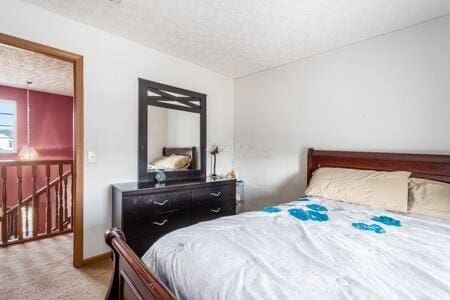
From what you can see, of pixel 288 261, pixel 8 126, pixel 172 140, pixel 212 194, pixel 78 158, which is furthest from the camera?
pixel 8 126

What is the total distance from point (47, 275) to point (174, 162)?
1.59 metres

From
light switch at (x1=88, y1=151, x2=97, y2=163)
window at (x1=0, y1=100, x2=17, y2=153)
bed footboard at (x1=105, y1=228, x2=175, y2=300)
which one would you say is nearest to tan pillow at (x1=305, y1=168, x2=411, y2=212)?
bed footboard at (x1=105, y1=228, x2=175, y2=300)

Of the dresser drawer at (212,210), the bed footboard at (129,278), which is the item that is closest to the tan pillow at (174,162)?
the dresser drawer at (212,210)

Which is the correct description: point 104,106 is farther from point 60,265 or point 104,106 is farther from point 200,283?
point 200,283

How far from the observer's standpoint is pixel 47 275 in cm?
200

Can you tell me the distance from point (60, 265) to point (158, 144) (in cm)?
151

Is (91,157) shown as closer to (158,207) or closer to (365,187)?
(158,207)

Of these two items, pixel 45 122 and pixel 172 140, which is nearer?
pixel 172 140

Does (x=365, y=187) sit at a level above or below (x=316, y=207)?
above

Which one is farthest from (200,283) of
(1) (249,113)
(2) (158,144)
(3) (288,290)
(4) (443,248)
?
(1) (249,113)

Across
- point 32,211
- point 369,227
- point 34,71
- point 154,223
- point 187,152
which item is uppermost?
point 34,71

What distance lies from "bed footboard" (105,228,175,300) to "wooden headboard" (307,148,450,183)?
2174 mm

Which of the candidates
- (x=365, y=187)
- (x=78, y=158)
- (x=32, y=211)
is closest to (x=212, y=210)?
(x=78, y=158)

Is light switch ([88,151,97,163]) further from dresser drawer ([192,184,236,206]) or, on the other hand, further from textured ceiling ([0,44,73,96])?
textured ceiling ([0,44,73,96])
